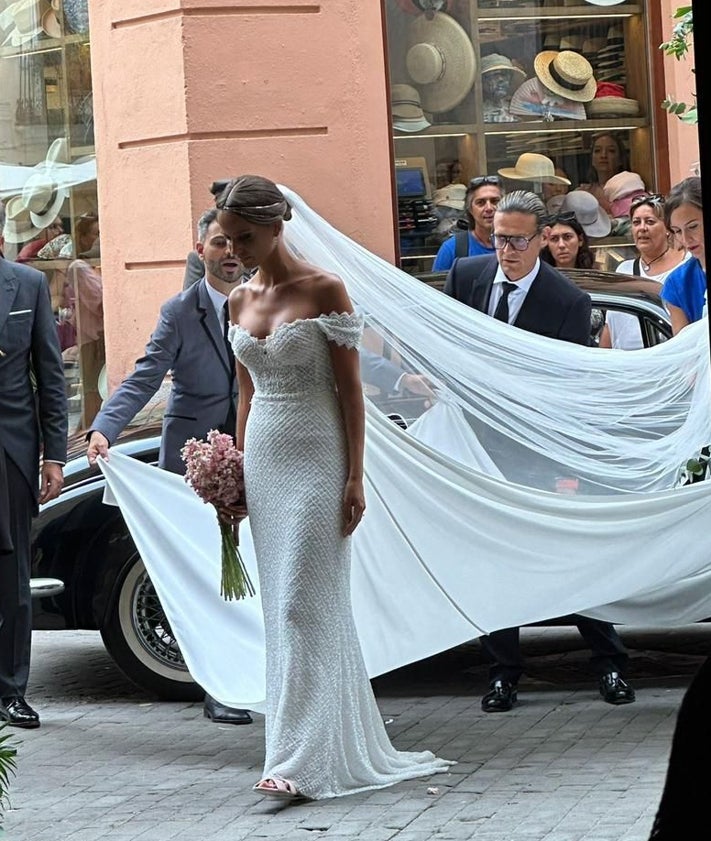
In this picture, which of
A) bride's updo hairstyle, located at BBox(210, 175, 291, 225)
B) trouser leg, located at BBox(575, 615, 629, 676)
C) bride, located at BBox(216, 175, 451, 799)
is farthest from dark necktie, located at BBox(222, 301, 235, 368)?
trouser leg, located at BBox(575, 615, 629, 676)

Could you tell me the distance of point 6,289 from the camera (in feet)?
25.1

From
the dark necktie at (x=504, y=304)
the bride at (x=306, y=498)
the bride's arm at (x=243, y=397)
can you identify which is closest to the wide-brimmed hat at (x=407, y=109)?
the dark necktie at (x=504, y=304)

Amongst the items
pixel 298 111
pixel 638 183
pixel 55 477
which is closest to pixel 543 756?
pixel 55 477

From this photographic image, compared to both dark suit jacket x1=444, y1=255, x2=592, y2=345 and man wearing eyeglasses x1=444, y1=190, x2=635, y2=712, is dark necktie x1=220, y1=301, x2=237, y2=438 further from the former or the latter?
dark suit jacket x1=444, y1=255, x2=592, y2=345

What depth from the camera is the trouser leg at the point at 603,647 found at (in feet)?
24.5

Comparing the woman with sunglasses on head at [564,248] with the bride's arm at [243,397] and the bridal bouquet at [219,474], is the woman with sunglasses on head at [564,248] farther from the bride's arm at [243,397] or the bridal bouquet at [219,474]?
the bridal bouquet at [219,474]

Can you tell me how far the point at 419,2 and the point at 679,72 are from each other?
1.94 m

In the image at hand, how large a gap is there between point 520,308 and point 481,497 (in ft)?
3.38

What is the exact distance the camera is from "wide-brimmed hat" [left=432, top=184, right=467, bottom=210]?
12180 mm

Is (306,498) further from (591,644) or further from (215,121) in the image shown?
(215,121)

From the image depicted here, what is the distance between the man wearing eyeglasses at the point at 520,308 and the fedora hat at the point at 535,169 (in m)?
4.81

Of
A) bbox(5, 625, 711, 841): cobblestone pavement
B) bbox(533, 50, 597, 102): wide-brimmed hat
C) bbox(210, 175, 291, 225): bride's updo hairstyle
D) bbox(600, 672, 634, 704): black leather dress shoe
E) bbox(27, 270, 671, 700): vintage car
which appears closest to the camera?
bbox(5, 625, 711, 841): cobblestone pavement

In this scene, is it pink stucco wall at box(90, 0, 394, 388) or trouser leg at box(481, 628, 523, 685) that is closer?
trouser leg at box(481, 628, 523, 685)

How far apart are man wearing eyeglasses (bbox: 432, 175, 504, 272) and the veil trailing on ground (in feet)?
7.95
